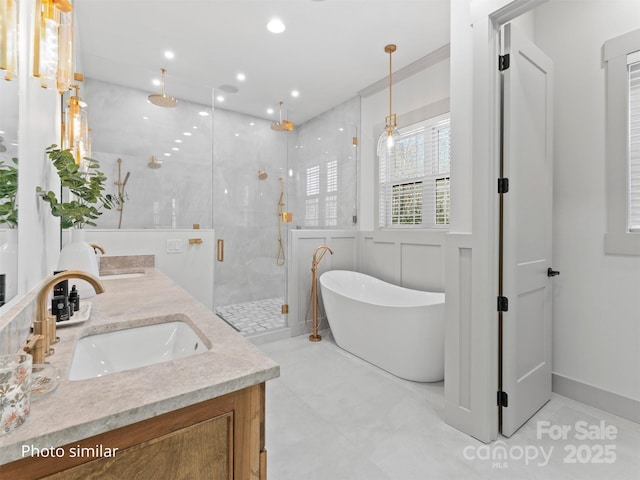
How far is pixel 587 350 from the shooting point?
7.42ft

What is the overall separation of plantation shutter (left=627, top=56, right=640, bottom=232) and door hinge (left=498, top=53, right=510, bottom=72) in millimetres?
977

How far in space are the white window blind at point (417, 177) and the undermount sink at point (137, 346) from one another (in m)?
2.77

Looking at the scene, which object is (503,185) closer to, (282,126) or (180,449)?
(180,449)

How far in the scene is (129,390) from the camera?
0.68 metres

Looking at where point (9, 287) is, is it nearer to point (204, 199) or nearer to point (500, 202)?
point (500, 202)

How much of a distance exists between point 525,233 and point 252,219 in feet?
9.51

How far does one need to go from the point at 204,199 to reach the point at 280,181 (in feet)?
3.17

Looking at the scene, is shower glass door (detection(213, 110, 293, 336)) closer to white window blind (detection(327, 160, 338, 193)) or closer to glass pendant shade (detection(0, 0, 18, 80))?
white window blind (detection(327, 160, 338, 193))

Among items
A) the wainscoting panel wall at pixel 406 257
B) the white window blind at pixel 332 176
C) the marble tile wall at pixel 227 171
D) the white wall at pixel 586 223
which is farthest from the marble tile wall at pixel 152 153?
the white wall at pixel 586 223

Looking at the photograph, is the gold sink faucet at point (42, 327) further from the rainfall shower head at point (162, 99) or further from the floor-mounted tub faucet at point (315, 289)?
the rainfall shower head at point (162, 99)

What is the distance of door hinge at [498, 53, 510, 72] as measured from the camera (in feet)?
5.93

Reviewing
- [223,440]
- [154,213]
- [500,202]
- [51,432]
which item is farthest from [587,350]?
[154,213]

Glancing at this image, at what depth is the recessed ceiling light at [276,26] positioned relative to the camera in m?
2.77

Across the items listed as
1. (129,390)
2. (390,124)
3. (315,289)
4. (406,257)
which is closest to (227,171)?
(315,289)
